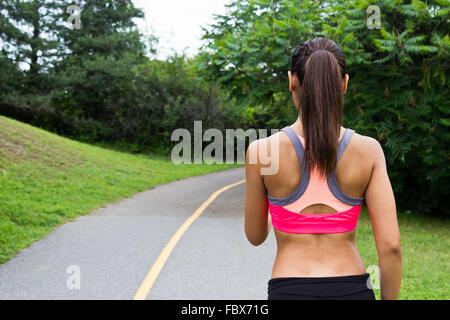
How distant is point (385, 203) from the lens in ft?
6.07

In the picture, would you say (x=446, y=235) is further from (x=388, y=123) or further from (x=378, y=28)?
(x=378, y=28)

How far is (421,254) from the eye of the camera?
793 cm

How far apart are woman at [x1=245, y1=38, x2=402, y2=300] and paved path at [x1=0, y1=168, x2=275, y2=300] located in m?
3.47

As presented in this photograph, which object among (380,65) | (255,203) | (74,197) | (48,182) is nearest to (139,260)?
(255,203)

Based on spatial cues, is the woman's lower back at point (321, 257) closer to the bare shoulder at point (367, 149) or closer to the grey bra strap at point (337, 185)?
the grey bra strap at point (337, 185)

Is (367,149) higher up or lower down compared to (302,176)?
higher up

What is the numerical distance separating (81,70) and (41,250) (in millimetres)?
28904

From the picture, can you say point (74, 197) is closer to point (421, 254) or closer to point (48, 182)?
point (48, 182)

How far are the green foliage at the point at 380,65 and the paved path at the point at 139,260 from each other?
12.1ft

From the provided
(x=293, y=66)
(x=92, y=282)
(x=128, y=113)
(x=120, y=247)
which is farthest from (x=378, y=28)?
(x=128, y=113)

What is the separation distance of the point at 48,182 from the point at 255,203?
13.0 meters

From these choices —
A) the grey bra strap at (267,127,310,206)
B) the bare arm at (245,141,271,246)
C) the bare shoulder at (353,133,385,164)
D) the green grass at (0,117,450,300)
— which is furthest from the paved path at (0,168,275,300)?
the bare shoulder at (353,133,385,164)

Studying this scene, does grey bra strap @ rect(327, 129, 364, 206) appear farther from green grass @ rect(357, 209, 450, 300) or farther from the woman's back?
green grass @ rect(357, 209, 450, 300)

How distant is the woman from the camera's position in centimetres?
181
